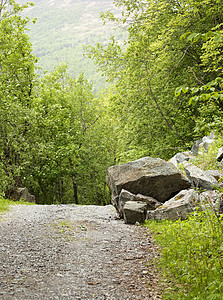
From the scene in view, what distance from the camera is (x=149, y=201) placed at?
12000 millimetres

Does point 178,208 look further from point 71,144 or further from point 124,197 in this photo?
point 71,144

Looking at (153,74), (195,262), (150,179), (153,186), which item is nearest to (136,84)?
(153,74)

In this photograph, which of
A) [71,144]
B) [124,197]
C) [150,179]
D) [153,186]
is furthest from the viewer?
[71,144]

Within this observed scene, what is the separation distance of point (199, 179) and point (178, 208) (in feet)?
5.54

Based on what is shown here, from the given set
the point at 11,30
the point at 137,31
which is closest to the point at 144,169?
the point at 137,31

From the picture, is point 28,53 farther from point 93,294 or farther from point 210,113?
point 93,294

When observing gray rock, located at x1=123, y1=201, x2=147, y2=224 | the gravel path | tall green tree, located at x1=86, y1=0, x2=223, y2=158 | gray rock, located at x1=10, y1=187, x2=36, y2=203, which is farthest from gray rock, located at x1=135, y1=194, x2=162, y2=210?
gray rock, located at x1=10, y1=187, x2=36, y2=203

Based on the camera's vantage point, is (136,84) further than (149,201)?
Yes

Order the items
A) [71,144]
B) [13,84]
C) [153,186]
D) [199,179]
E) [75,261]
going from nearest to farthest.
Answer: [75,261], [199,179], [153,186], [13,84], [71,144]

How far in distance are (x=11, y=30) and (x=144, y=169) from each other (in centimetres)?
1903

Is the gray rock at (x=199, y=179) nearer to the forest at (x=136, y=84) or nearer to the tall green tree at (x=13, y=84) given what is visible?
the forest at (x=136, y=84)

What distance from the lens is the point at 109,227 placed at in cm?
1046

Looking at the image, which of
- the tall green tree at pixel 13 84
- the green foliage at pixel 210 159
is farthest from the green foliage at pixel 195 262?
the tall green tree at pixel 13 84

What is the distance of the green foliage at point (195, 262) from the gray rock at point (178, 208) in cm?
168
